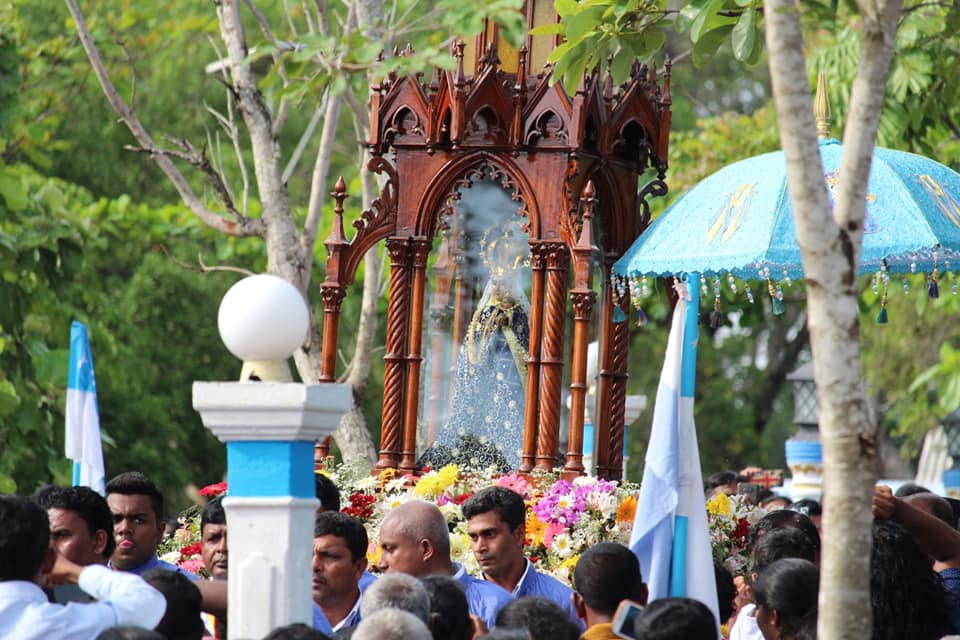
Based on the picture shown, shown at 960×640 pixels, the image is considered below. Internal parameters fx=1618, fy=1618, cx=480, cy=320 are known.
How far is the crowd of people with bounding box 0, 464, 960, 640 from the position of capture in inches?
212

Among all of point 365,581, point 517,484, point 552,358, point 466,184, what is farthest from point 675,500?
point 466,184

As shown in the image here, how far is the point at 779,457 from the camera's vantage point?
38.2 m

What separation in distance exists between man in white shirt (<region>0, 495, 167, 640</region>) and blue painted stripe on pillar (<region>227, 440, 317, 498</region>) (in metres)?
0.56

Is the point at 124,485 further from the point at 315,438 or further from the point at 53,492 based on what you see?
the point at 315,438

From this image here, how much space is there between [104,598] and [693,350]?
304cm

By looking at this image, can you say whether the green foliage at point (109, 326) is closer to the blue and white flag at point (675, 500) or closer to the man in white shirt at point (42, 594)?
the blue and white flag at point (675, 500)

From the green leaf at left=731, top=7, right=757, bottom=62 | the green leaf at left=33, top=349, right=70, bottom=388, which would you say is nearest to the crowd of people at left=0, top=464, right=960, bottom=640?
the green leaf at left=731, top=7, right=757, bottom=62

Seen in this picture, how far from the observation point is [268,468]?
581cm

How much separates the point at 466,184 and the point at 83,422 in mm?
3449

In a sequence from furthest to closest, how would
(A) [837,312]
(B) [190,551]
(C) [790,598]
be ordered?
1. (B) [190,551]
2. (C) [790,598]
3. (A) [837,312]

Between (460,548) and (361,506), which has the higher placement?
(361,506)

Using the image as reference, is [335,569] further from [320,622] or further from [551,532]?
[551,532]

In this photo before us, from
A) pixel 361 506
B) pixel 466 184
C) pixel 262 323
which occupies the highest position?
pixel 466 184

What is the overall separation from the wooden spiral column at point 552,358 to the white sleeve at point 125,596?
443cm
